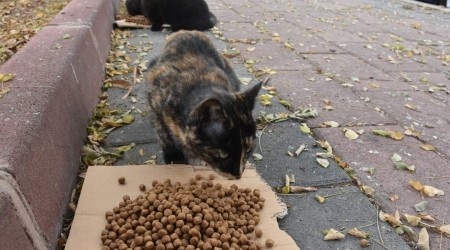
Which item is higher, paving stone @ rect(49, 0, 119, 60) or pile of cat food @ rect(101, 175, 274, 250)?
paving stone @ rect(49, 0, 119, 60)

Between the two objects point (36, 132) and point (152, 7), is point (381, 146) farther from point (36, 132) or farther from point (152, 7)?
point (152, 7)

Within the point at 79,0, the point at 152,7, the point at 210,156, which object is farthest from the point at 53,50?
the point at 152,7

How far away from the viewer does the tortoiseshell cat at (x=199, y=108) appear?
80.6 inches

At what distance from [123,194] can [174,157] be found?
47cm

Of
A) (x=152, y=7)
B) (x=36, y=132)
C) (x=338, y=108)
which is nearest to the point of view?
(x=36, y=132)

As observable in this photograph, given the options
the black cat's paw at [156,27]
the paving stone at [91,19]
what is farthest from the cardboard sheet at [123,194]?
the black cat's paw at [156,27]

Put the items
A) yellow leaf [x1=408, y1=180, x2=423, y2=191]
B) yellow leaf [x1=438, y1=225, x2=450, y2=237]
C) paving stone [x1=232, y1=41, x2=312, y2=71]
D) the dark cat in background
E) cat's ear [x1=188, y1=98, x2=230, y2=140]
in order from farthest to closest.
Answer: the dark cat in background → paving stone [x1=232, y1=41, x2=312, y2=71] → yellow leaf [x1=408, y1=180, x2=423, y2=191] → yellow leaf [x1=438, y1=225, x2=450, y2=237] → cat's ear [x1=188, y1=98, x2=230, y2=140]

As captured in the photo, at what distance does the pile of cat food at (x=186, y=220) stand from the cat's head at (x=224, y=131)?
0.69ft

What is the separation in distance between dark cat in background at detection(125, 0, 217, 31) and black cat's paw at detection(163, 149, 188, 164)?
3.22 meters

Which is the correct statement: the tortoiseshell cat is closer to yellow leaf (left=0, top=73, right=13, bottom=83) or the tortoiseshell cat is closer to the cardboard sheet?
the cardboard sheet

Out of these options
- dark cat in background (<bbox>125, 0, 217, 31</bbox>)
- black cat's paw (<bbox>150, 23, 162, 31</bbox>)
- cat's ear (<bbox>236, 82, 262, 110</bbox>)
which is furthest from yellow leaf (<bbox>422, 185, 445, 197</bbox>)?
black cat's paw (<bbox>150, 23, 162, 31</bbox>)

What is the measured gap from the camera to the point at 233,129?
2.04 metres

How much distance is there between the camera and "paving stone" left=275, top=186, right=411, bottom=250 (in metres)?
2.11

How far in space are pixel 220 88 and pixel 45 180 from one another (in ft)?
3.83
